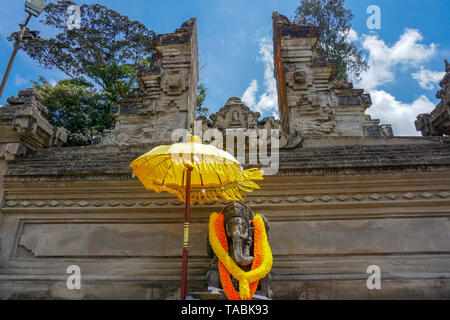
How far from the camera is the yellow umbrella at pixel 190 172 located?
12.8 ft

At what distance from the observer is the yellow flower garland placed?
3.81 m

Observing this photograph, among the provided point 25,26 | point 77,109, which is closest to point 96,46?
point 77,109

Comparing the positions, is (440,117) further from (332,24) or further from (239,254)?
(332,24)

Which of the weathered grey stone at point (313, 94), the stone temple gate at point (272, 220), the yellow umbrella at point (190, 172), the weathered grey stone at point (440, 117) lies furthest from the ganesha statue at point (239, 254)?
the weathered grey stone at point (313, 94)

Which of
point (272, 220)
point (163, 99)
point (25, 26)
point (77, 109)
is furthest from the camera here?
point (77, 109)

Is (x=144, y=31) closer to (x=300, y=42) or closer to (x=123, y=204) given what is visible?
(x=300, y=42)

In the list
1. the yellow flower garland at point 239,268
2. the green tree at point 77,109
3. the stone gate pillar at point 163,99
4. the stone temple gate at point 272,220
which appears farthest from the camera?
the green tree at point 77,109

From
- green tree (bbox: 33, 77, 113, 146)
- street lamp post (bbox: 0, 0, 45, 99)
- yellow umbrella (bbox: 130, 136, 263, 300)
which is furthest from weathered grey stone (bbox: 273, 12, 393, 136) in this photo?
green tree (bbox: 33, 77, 113, 146)

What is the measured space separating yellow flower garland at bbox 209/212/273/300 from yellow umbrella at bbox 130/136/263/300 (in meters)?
0.48

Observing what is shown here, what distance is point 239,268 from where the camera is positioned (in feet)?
12.9

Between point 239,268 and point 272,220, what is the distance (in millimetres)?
1453

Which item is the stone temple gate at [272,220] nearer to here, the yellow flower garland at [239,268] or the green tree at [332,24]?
the yellow flower garland at [239,268]

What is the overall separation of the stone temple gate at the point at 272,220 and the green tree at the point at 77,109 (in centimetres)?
1364

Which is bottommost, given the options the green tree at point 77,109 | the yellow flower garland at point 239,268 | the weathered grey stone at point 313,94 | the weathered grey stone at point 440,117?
the yellow flower garland at point 239,268
